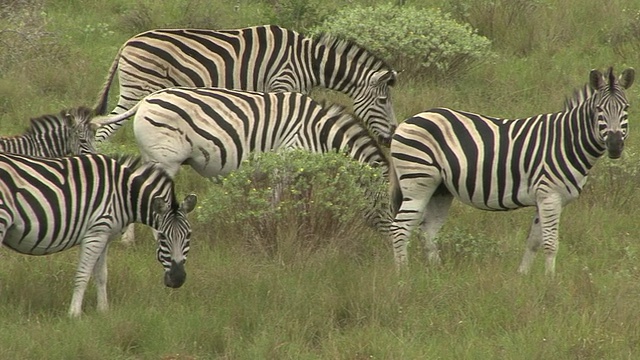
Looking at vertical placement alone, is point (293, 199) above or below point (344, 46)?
below

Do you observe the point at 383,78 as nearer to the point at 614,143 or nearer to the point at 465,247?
the point at 465,247

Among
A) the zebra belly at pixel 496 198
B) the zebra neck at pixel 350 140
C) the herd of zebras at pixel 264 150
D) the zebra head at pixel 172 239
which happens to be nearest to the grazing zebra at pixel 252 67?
→ the herd of zebras at pixel 264 150

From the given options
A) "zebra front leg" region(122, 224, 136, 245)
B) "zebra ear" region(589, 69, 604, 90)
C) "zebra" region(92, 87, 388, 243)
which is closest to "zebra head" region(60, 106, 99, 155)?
"zebra" region(92, 87, 388, 243)

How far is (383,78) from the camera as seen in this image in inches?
475

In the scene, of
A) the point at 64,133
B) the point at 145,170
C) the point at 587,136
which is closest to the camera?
the point at 145,170

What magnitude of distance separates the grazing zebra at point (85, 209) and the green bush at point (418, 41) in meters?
6.34

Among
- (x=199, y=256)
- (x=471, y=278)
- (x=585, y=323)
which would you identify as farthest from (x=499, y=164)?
(x=199, y=256)

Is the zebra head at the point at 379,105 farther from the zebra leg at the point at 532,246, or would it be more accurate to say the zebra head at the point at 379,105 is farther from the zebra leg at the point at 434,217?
the zebra leg at the point at 532,246

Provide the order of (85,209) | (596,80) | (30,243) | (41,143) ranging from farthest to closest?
1. (41,143)
2. (596,80)
3. (85,209)
4. (30,243)

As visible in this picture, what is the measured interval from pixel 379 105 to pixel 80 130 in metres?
3.19

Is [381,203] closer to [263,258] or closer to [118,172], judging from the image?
[263,258]

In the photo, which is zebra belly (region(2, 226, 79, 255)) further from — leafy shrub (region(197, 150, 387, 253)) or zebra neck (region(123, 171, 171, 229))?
leafy shrub (region(197, 150, 387, 253))

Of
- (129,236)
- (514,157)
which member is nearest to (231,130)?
(129,236)

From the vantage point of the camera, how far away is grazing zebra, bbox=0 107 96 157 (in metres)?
10.7
